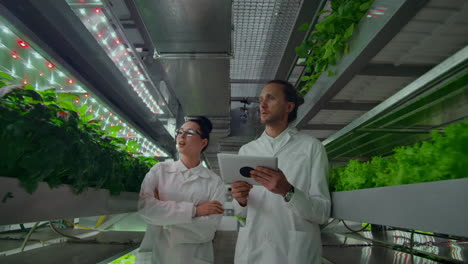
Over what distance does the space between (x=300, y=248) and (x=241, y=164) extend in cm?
54

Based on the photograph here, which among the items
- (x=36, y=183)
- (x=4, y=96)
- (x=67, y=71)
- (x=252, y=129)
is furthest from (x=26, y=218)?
(x=252, y=129)

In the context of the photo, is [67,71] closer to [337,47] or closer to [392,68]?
[337,47]

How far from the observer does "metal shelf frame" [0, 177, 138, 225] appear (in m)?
0.86

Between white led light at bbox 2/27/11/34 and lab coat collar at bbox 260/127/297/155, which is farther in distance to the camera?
lab coat collar at bbox 260/127/297/155

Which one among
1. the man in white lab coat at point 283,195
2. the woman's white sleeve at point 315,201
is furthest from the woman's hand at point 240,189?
the woman's white sleeve at point 315,201

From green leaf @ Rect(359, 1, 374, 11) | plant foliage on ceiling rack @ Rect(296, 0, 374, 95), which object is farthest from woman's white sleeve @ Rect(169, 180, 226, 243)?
green leaf @ Rect(359, 1, 374, 11)

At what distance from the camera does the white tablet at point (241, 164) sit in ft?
3.78

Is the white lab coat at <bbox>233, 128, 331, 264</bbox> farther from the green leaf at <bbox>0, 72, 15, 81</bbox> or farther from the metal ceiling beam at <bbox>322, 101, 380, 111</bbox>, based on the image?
the green leaf at <bbox>0, 72, 15, 81</bbox>

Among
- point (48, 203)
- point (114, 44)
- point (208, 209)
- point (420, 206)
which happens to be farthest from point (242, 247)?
point (114, 44)

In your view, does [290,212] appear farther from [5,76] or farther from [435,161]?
[5,76]

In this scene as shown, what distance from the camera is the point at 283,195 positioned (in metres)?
1.26

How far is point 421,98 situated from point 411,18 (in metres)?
Answer: 0.31

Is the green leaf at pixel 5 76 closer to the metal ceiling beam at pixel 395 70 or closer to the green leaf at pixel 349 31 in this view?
the green leaf at pixel 349 31

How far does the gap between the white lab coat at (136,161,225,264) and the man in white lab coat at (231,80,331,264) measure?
0.42 m
